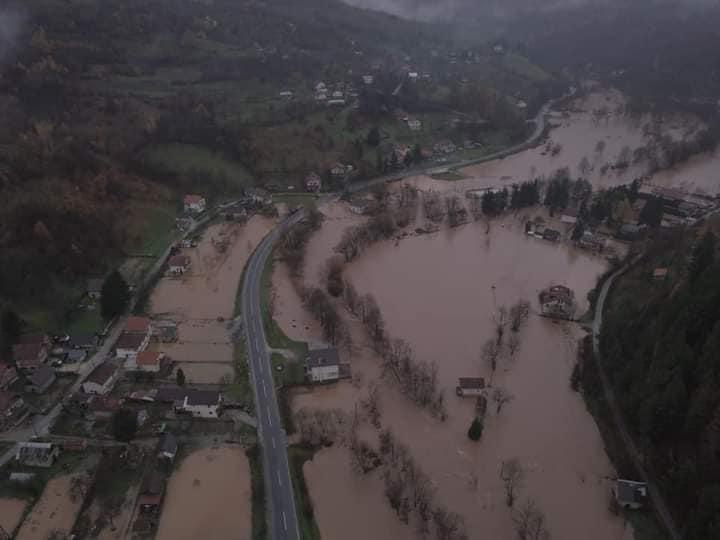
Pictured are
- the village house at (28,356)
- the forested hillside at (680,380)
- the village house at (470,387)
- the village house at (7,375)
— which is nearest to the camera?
the forested hillside at (680,380)

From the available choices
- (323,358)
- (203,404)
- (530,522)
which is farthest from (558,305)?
(203,404)

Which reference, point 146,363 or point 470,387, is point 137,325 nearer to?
point 146,363

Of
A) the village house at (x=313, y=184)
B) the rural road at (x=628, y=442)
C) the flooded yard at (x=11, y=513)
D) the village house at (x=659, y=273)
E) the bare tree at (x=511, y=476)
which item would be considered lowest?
the village house at (x=313, y=184)

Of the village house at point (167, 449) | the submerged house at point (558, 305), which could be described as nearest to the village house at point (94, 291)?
the village house at point (167, 449)

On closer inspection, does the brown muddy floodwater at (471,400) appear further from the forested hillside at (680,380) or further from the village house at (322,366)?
the forested hillside at (680,380)

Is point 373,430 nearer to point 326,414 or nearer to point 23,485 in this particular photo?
point 326,414

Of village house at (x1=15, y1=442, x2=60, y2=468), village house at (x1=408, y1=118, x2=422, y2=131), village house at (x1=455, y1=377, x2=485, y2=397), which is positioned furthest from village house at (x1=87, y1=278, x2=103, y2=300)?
village house at (x1=408, y1=118, x2=422, y2=131)

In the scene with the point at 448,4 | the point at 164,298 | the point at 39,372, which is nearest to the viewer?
the point at 39,372

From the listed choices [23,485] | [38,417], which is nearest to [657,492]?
[23,485]
